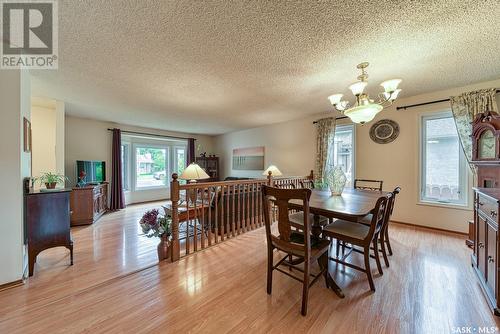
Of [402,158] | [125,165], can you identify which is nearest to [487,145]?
[402,158]

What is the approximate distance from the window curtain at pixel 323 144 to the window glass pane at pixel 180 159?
475 cm

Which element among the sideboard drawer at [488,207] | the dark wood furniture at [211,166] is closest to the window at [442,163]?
the sideboard drawer at [488,207]

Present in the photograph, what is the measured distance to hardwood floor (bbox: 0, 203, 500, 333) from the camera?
1.43 m

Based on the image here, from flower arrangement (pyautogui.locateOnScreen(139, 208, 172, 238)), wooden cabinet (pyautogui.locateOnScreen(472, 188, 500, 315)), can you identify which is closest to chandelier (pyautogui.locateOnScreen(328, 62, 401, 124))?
wooden cabinet (pyautogui.locateOnScreen(472, 188, 500, 315))

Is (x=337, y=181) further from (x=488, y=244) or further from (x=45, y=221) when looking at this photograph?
(x=45, y=221)

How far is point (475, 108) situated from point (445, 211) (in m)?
1.69

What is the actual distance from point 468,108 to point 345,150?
1.96 m

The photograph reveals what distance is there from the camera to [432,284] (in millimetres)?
1886

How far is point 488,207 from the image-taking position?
168 centimetres

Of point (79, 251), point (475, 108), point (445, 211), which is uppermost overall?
point (475, 108)

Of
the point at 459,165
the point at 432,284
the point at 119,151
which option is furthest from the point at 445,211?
the point at 119,151

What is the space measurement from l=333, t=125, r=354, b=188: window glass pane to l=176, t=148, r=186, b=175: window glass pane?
5.12 metres

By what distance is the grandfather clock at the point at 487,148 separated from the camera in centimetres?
246

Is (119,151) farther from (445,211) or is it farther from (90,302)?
(445,211)
